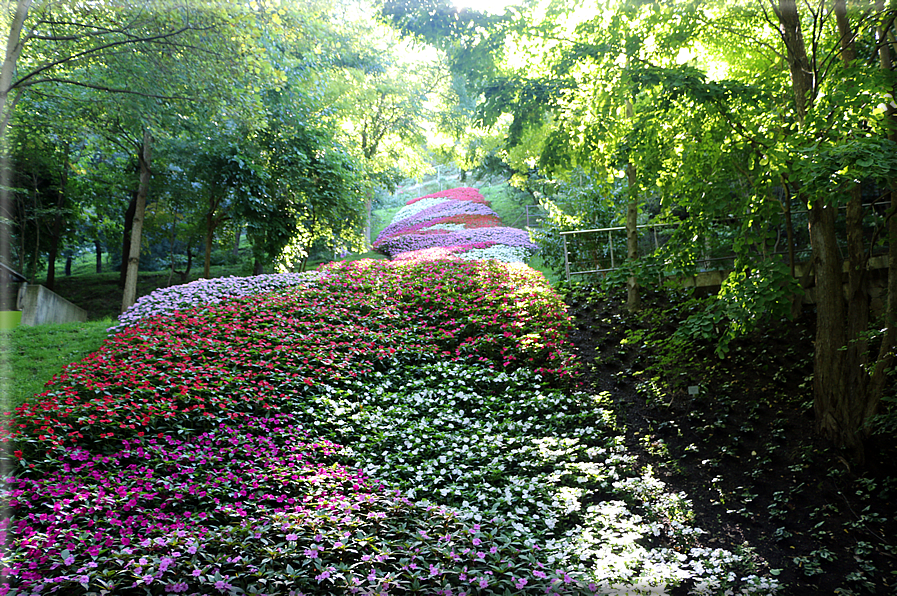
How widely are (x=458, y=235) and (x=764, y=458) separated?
15.5 metres

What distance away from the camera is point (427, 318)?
28.0 ft

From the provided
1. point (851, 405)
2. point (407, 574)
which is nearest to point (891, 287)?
point (851, 405)

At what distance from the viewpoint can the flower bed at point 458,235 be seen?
16.0 metres

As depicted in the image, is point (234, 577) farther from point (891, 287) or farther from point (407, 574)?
point (891, 287)

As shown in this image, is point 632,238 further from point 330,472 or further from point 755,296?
point 330,472

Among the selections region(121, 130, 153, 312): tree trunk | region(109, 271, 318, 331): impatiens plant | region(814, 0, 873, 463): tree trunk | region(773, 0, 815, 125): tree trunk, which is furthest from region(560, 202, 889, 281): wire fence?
region(121, 130, 153, 312): tree trunk

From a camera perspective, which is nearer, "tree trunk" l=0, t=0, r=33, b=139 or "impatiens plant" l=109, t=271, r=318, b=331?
"tree trunk" l=0, t=0, r=33, b=139

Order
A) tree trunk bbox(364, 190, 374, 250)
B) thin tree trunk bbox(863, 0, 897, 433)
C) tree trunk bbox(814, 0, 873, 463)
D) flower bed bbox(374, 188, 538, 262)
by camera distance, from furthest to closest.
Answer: flower bed bbox(374, 188, 538, 262) → tree trunk bbox(364, 190, 374, 250) → tree trunk bbox(814, 0, 873, 463) → thin tree trunk bbox(863, 0, 897, 433)

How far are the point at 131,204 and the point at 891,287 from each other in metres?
16.2

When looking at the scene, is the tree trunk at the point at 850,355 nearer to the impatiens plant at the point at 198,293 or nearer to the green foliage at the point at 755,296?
the green foliage at the point at 755,296

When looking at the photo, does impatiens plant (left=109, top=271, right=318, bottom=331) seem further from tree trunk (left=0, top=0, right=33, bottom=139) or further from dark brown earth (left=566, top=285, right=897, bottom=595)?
dark brown earth (left=566, top=285, right=897, bottom=595)

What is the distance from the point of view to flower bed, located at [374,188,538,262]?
52.6 ft

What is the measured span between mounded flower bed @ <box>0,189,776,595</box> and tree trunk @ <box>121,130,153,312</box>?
8.26 ft

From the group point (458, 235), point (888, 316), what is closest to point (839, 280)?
point (888, 316)
